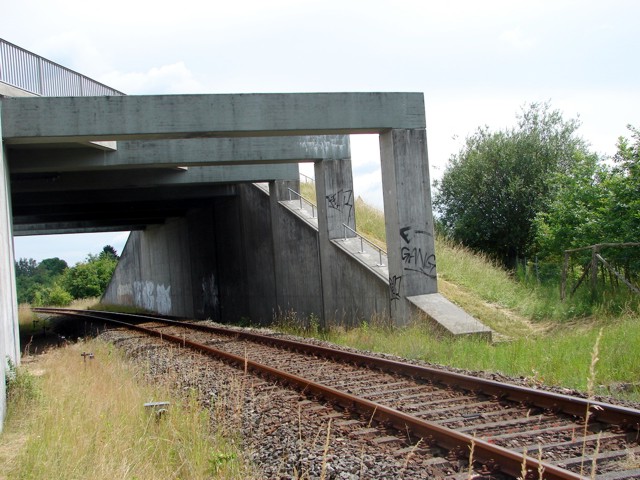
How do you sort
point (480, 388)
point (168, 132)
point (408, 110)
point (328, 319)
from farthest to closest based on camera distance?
point (328, 319), point (408, 110), point (168, 132), point (480, 388)

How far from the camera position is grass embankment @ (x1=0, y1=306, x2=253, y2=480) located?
5.42 meters

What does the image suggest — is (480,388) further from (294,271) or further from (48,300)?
(48,300)

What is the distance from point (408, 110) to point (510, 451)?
448 inches

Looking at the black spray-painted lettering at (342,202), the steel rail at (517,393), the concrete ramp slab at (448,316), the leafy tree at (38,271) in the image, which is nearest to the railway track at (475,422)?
the steel rail at (517,393)

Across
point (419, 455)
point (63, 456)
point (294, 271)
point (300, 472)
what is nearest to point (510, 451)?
point (419, 455)

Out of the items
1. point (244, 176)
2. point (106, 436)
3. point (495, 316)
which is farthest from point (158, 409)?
point (244, 176)

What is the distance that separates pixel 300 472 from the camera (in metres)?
5.50

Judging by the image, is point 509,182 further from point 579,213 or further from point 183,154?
point 183,154

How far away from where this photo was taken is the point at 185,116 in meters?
14.6

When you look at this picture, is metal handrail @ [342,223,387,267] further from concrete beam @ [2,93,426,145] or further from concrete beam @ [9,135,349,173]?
concrete beam @ [2,93,426,145]

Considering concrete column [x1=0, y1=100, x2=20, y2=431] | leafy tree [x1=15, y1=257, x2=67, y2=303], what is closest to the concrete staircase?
concrete column [x1=0, y1=100, x2=20, y2=431]

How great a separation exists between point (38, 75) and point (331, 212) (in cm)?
816

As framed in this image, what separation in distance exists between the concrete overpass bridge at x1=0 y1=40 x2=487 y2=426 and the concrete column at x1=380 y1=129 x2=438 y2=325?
0.02 metres

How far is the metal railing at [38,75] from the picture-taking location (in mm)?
15188
